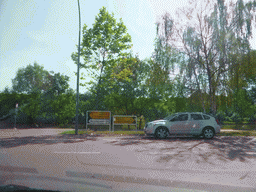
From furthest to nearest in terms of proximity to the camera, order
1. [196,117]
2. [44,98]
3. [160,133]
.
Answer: [44,98]
[196,117]
[160,133]

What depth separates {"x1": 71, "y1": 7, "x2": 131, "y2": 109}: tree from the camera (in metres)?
19.0

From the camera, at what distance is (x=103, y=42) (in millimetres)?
19047

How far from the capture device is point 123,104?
22.1m

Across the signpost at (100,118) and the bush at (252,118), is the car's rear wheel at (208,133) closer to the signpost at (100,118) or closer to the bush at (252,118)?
the signpost at (100,118)

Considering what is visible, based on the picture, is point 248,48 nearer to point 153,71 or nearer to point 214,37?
point 214,37

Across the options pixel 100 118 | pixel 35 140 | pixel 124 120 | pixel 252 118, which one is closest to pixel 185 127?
pixel 124 120

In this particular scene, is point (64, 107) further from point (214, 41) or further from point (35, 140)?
point (214, 41)

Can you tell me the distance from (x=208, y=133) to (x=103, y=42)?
478 inches

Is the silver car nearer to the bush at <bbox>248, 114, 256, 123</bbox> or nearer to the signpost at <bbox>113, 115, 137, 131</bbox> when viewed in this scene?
the signpost at <bbox>113, 115, 137, 131</bbox>

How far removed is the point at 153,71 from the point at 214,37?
5.65 metres

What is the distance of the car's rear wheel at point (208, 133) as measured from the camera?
12414mm

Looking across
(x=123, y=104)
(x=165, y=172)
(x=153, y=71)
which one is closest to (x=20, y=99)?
(x=123, y=104)

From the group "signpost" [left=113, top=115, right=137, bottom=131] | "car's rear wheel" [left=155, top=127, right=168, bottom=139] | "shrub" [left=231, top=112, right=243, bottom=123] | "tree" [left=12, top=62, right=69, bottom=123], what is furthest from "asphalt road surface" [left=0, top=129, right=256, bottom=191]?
"shrub" [left=231, top=112, right=243, bottom=123]

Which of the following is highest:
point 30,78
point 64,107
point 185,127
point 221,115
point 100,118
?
point 30,78
